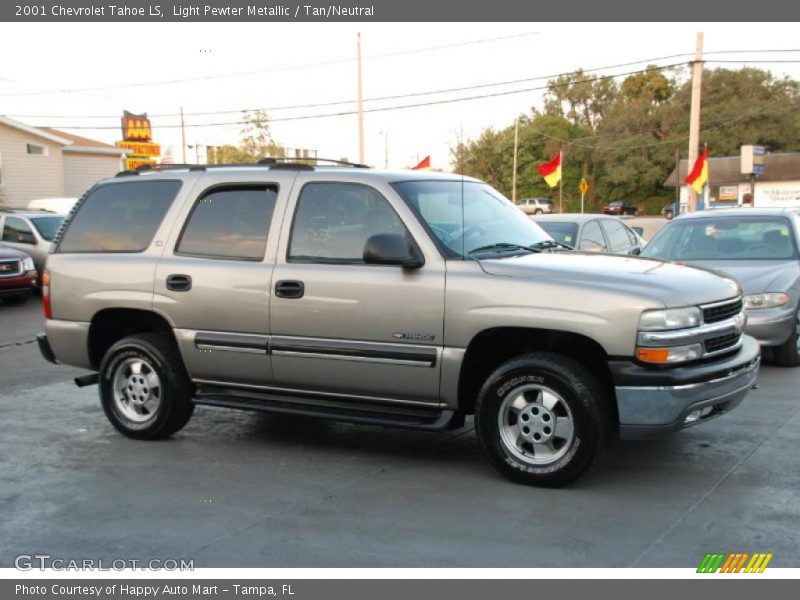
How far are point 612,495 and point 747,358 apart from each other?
1.28 meters

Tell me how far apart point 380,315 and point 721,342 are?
6.94ft

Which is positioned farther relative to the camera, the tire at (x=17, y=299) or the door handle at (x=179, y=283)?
the tire at (x=17, y=299)

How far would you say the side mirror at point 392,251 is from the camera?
17.6 ft

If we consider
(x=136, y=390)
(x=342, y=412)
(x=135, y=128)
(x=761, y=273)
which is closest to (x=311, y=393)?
(x=342, y=412)

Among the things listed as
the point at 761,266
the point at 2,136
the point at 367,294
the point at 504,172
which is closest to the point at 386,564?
the point at 367,294

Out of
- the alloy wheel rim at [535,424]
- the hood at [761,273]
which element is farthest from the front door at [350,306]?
the hood at [761,273]

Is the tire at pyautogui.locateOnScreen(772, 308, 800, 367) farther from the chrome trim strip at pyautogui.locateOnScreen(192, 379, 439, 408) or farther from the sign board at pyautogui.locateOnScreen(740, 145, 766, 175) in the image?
the sign board at pyautogui.locateOnScreen(740, 145, 766, 175)

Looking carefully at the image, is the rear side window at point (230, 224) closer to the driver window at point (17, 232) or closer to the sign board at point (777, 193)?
the driver window at point (17, 232)

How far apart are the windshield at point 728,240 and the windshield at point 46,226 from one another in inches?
522

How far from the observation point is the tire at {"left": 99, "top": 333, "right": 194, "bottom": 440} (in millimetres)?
6355

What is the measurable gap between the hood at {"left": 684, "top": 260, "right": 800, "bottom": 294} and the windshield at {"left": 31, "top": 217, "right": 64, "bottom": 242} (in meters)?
14.0

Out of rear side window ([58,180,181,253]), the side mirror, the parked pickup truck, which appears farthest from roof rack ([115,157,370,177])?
the side mirror

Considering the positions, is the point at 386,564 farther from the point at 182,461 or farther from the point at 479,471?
the point at 182,461

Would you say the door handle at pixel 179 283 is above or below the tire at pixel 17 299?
above
